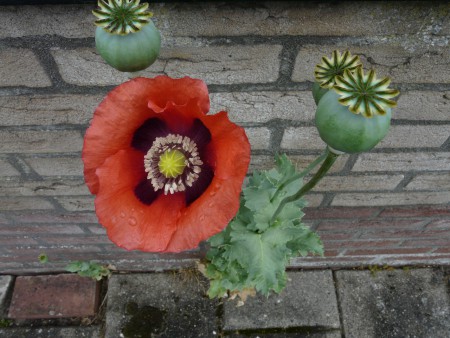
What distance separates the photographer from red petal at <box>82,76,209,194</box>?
0.61 metres

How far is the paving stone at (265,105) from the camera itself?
101 centimetres

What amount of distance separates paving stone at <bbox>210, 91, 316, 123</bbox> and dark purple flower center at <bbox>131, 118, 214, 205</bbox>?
26cm

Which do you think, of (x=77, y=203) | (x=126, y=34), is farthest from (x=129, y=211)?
(x=77, y=203)

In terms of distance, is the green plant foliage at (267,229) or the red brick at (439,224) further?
the red brick at (439,224)

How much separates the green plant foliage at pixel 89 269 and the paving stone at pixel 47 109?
935 millimetres

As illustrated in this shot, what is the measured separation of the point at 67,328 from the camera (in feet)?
5.90

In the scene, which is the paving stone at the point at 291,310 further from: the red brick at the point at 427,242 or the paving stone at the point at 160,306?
the red brick at the point at 427,242

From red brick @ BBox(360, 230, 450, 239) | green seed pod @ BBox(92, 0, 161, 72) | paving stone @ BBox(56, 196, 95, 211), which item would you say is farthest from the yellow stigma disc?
red brick @ BBox(360, 230, 450, 239)

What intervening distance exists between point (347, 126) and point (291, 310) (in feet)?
4.80

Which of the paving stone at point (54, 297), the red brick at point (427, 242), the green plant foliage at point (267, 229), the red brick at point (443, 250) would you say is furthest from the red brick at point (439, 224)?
the paving stone at point (54, 297)

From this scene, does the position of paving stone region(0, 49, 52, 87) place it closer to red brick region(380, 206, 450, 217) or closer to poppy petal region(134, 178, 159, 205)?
poppy petal region(134, 178, 159, 205)

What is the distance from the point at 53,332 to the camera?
179 centimetres

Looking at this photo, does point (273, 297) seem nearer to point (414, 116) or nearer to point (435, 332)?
point (435, 332)

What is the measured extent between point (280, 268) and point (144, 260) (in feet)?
3.05
